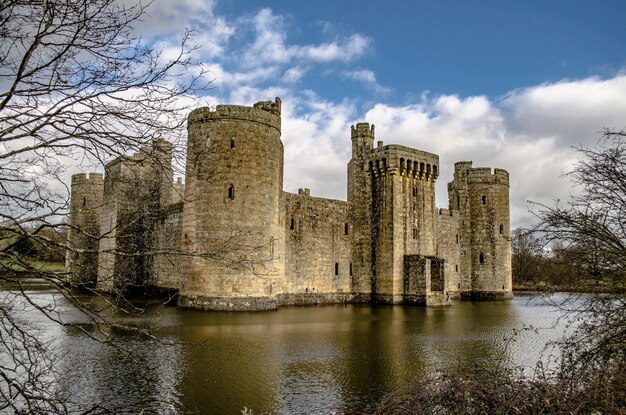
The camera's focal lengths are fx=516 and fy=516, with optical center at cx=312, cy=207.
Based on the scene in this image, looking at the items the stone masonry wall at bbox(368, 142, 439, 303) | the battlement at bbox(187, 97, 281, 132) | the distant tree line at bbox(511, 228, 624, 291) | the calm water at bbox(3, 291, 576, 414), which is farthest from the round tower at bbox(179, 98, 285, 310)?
the distant tree line at bbox(511, 228, 624, 291)

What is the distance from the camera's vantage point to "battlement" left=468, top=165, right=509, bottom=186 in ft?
124

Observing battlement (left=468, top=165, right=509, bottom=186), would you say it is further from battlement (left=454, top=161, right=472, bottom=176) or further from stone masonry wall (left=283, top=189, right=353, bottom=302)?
stone masonry wall (left=283, top=189, right=353, bottom=302)

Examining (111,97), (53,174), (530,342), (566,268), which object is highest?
(111,97)

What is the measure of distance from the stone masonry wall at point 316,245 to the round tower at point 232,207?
3866 mm

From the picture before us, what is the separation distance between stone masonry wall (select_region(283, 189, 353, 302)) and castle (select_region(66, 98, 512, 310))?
0.06 metres

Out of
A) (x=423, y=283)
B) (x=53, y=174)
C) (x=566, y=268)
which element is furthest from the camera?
(x=423, y=283)

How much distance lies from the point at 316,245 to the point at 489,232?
1505 centimetres

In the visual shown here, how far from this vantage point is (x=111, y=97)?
470cm

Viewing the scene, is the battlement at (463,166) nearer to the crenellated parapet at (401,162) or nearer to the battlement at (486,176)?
the battlement at (486,176)

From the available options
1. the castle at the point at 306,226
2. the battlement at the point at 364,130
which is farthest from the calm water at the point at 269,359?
the battlement at the point at 364,130

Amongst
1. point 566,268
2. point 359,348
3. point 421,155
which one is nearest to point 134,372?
point 359,348

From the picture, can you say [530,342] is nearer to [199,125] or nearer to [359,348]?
[359,348]

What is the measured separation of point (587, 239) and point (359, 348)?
24.8ft

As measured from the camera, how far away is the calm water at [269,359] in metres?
8.34
